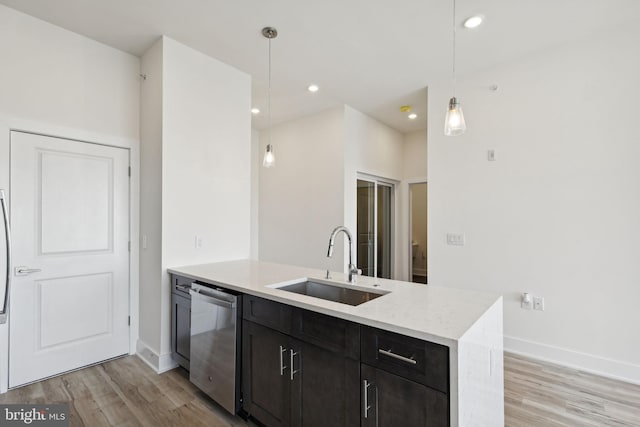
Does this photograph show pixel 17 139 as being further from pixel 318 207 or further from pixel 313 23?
pixel 318 207

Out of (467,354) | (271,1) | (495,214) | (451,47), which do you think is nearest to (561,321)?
(495,214)

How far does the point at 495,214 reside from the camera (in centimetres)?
327

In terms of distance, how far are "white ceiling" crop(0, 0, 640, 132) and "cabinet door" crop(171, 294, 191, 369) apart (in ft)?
7.77

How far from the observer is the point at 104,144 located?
9.45ft

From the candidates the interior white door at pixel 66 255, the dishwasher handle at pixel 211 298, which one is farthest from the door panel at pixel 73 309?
the dishwasher handle at pixel 211 298

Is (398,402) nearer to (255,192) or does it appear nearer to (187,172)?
(187,172)

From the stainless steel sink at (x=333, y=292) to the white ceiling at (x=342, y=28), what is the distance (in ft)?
7.19

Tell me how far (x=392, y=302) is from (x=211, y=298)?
1.30 metres

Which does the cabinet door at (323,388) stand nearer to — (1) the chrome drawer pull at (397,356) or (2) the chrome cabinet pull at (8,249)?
(1) the chrome drawer pull at (397,356)

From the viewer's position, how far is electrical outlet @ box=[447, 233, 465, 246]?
11.5 ft

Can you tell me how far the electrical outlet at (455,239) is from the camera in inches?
138

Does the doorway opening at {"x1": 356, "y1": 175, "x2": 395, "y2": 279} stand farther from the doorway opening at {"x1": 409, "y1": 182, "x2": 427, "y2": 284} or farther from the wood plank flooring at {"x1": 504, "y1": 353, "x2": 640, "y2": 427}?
the wood plank flooring at {"x1": 504, "y1": 353, "x2": 640, "y2": 427}

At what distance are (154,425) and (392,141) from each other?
518 cm

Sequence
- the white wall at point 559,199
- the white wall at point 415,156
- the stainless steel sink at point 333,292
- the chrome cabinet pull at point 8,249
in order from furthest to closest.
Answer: the white wall at point 415,156 < the white wall at point 559,199 < the chrome cabinet pull at point 8,249 < the stainless steel sink at point 333,292
